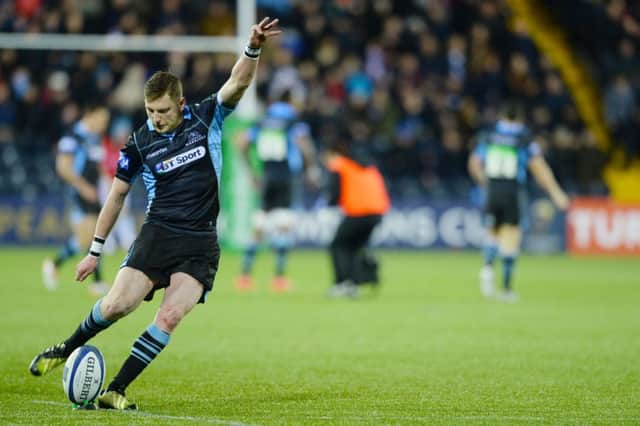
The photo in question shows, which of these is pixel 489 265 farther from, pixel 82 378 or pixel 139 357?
pixel 82 378

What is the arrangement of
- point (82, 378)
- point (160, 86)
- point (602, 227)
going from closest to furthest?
1. point (82, 378)
2. point (160, 86)
3. point (602, 227)

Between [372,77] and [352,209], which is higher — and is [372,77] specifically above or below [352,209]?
above

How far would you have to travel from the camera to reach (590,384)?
8594 mm

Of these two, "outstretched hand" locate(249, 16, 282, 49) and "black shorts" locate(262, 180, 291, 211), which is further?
"black shorts" locate(262, 180, 291, 211)

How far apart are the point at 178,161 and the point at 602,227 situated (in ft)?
62.3

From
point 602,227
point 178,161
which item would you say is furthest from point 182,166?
point 602,227

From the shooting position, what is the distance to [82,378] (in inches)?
286

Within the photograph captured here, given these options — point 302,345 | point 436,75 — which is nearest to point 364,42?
point 436,75

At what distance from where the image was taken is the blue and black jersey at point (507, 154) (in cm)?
1574

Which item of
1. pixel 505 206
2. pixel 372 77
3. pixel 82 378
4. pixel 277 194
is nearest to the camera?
pixel 82 378

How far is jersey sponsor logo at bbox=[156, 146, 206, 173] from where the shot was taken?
7605 mm

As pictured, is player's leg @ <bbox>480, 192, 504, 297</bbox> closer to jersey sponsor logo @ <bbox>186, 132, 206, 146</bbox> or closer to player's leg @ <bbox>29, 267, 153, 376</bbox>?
jersey sponsor logo @ <bbox>186, 132, 206, 146</bbox>

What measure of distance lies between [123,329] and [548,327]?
14.1 feet

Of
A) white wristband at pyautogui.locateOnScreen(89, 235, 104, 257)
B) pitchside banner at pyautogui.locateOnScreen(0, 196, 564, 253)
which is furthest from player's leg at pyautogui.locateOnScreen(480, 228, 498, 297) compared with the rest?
white wristband at pyautogui.locateOnScreen(89, 235, 104, 257)
